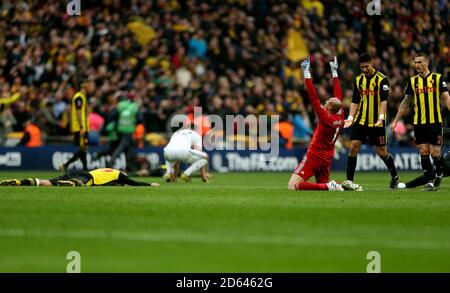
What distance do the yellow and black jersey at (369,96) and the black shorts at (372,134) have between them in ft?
0.32

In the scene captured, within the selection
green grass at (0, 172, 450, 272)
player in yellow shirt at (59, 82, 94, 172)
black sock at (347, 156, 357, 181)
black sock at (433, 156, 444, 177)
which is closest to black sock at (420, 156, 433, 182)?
black sock at (433, 156, 444, 177)

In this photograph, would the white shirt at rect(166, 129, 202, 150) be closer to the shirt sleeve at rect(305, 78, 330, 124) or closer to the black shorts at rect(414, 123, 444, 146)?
the shirt sleeve at rect(305, 78, 330, 124)

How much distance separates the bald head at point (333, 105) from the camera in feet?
53.2

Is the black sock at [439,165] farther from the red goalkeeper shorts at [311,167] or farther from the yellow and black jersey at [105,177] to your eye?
the yellow and black jersey at [105,177]

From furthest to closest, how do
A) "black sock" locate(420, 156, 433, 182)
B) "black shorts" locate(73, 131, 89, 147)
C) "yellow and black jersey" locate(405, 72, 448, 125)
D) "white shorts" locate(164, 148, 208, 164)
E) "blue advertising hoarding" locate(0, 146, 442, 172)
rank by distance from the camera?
1. "blue advertising hoarding" locate(0, 146, 442, 172)
2. "black shorts" locate(73, 131, 89, 147)
3. "white shorts" locate(164, 148, 208, 164)
4. "black sock" locate(420, 156, 433, 182)
5. "yellow and black jersey" locate(405, 72, 448, 125)

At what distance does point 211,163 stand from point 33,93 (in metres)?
5.99

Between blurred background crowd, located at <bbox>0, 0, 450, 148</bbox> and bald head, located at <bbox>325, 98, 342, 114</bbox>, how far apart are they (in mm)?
11337

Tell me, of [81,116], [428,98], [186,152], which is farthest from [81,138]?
[428,98]

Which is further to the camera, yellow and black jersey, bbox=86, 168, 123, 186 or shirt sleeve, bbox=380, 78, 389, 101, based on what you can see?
yellow and black jersey, bbox=86, 168, 123, 186

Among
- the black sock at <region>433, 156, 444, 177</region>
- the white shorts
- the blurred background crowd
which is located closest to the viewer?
the black sock at <region>433, 156, 444, 177</region>

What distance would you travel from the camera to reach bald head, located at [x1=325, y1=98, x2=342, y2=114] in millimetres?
16219

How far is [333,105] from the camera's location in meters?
16.2
